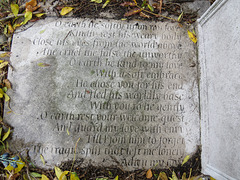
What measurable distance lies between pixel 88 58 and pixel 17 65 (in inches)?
38.3

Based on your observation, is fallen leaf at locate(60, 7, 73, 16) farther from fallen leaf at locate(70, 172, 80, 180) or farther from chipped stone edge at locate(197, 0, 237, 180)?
fallen leaf at locate(70, 172, 80, 180)

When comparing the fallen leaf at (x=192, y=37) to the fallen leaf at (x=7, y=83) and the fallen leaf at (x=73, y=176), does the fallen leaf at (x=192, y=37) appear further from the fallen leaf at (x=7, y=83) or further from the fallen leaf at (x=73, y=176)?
the fallen leaf at (x=7, y=83)

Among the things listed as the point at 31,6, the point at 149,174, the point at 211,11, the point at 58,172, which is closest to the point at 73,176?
the point at 58,172

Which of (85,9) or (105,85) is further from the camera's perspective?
(85,9)

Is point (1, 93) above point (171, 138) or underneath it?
above

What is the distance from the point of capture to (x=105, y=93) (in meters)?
2.37

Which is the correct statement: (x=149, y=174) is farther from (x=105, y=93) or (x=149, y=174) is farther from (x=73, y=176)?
(x=105, y=93)

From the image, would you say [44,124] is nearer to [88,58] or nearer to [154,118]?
[88,58]

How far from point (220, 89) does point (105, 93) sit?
1375 mm

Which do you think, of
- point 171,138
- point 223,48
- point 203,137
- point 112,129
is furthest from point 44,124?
point 223,48

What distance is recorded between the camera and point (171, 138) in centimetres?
229

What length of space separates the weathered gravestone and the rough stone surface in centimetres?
16

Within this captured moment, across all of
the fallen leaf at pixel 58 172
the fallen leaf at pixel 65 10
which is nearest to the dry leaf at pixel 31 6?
the fallen leaf at pixel 65 10

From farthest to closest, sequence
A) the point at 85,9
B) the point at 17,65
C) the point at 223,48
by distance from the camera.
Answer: the point at 85,9
the point at 17,65
the point at 223,48
